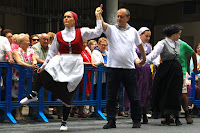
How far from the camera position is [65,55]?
7742 millimetres

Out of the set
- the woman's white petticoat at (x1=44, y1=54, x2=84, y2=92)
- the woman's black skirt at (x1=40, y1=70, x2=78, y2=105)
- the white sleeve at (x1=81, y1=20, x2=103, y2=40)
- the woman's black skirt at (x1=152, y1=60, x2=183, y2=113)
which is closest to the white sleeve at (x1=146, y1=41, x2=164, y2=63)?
the woman's black skirt at (x1=152, y1=60, x2=183, y2=113)

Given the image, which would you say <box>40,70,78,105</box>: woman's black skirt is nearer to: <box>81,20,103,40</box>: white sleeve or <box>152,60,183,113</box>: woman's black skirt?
<box>81,20,103,40</box>: white sleeve

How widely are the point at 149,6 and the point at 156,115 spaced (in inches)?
430

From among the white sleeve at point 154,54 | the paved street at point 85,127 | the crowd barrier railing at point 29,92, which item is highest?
the white sleeve at point 154,54

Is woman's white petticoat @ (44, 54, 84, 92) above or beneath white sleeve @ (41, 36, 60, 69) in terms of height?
beneath

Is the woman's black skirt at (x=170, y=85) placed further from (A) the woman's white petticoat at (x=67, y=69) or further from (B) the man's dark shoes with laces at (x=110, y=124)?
(A) the woman's white petticoat at (x=67, y=69)

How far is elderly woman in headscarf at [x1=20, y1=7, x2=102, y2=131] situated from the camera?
7.67m

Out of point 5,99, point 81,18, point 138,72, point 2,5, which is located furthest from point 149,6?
point 5,99

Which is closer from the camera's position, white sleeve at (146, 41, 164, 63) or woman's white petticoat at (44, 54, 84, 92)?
woman's white petticoat at (44, 54, 84, 92)

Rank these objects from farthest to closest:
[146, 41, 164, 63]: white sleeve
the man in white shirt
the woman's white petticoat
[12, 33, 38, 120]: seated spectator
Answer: [12, 33, 38, 120]: seated spectator, [146, 41, 164, 63]: white sleeve, the man in white shirt, the woman's white petticoat

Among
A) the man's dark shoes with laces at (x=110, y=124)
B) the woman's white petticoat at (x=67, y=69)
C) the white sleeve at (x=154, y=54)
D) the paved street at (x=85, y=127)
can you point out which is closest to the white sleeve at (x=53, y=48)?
the woman's white petticoat at (x=67, y=69)

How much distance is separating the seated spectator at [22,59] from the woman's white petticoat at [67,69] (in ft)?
4.60

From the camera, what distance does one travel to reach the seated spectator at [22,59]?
29.6 ft

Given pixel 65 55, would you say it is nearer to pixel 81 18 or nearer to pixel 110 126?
pixel 110 126
